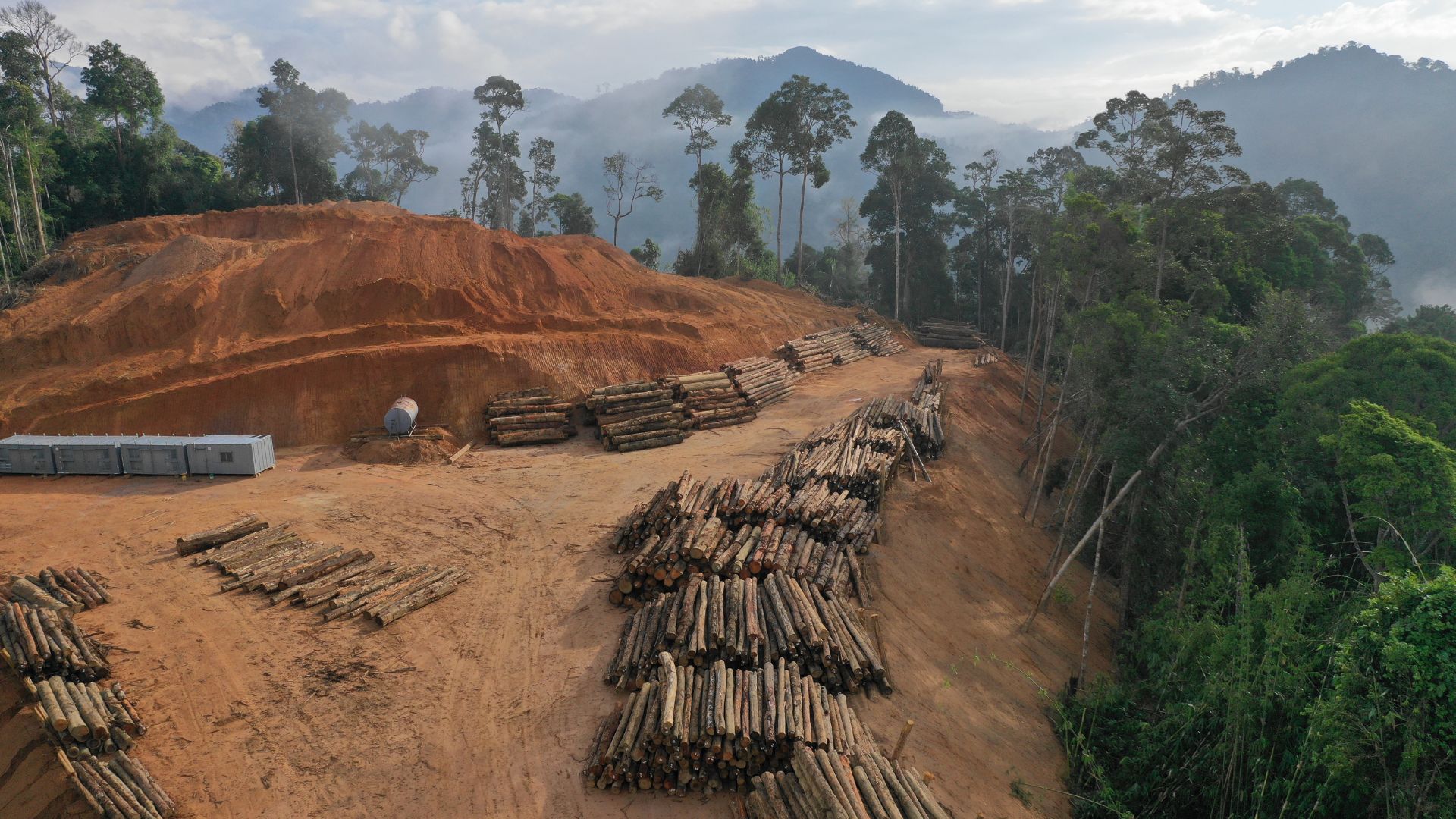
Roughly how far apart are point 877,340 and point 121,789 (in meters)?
38.2

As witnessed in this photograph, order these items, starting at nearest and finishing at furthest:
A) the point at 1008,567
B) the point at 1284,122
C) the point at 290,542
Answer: the point at 290,542 < the point at 1008,567 < the point at 1284,122

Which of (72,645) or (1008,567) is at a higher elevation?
(72,645)

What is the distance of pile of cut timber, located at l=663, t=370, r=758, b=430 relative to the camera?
26.4m

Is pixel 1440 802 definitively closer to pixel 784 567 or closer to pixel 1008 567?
pixel 784 567

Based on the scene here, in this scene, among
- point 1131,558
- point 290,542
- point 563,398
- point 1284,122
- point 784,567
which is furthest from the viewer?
point 1284,122

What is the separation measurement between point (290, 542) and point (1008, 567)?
17.7 meters

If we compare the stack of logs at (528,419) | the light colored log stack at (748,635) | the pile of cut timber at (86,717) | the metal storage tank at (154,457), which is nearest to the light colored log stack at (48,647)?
the pile of cut timber at (86,717)

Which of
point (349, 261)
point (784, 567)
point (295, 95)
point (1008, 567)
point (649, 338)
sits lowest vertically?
point (1008, 567)

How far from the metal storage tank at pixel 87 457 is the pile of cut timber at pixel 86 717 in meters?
11.3

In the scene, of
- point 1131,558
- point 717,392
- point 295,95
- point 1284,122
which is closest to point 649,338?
point 717,392

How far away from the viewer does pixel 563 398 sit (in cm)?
2605

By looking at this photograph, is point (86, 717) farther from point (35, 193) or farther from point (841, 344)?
point (35, 193)

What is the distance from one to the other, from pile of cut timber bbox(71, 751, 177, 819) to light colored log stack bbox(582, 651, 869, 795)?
561 cm

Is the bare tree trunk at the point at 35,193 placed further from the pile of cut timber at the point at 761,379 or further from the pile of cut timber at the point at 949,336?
the pile of cut timber at the point at 949,336
